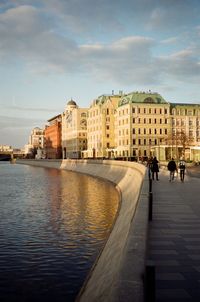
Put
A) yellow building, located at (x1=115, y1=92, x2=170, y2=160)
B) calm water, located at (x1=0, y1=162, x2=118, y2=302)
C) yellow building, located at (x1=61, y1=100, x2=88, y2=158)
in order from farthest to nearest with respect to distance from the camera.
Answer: yellow building, located at (x1=61, y1=100, x2=88, y2=158)
yellow building, located at (x1=115, y1=92, x2=170, y2=160)
calm water, located at (x1=0, y1=162, x2=118, y2=302)

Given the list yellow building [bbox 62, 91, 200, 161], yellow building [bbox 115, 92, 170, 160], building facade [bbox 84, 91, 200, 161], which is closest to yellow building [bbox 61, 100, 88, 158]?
yellow building [bbox 62, 91, 200, 161]

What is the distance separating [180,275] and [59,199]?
29065mm

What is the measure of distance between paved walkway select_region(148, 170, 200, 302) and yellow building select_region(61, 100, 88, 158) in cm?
14262

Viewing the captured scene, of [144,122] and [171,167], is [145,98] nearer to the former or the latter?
[144,122]

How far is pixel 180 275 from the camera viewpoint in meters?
9.78

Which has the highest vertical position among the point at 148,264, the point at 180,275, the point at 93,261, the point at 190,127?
the point at 190,127

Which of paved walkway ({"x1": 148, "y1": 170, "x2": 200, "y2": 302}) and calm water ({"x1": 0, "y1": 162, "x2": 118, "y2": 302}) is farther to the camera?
calm water ({"x1": 0, "y1": 162, "x2": 118, "y2": 302})

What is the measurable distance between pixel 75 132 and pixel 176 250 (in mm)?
154282

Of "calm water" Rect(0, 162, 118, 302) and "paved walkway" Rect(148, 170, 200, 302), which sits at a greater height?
"paved walkway" Rect(148, 170, 200, 302)

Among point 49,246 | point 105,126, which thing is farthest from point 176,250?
point 105,126

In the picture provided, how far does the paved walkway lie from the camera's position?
8.83 m

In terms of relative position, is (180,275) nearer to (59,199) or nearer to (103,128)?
(59,199)

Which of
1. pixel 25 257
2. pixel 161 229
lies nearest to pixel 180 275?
pixel 161 229

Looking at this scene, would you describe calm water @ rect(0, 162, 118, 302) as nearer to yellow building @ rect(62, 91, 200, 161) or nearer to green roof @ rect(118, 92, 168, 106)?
yellow building @ rect(62, 91, 200, 161)
